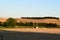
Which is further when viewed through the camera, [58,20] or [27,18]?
[27,18]

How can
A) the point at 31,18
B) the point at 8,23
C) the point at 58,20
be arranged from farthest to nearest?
1. the point at 31,18
2. the point at 58,20
3. the point at 8,23

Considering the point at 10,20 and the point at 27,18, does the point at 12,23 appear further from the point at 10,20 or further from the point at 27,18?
the point at 27,18

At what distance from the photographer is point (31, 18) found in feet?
381

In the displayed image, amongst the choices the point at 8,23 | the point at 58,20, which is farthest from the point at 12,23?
the point at 58,20

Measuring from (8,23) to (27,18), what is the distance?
1403 inches

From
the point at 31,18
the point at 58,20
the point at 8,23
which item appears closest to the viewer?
the point at 8,23

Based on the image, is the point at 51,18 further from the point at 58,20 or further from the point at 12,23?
the point at 12,23

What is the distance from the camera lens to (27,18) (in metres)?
116

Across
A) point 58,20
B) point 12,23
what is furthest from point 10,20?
point 58,20

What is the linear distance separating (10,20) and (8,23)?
5.45ft

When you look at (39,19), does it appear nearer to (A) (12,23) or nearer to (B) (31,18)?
(B) (31,18)

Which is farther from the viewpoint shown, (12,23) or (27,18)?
(27,18)

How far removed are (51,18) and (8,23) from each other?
37756mm

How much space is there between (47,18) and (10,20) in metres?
35.4
